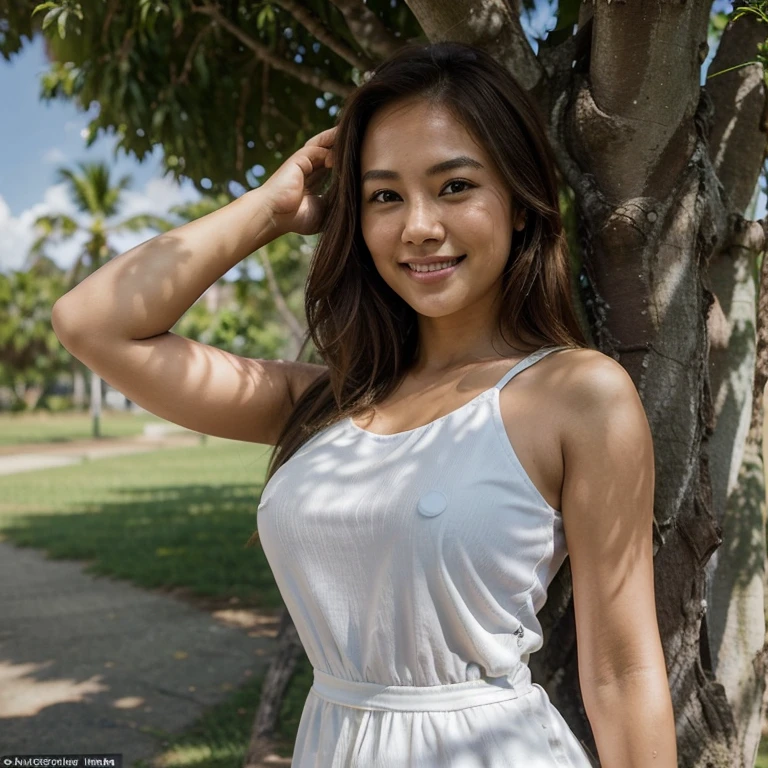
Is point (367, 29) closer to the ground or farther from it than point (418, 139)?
farther from it

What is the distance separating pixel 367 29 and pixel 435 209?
4.96 ft

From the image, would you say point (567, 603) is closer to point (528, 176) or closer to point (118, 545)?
point (528, 176)

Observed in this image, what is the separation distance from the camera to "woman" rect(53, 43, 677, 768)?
5.38ft

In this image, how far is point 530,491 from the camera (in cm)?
167

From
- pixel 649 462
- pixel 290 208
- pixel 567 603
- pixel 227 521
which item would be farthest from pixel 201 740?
pixel 227 521

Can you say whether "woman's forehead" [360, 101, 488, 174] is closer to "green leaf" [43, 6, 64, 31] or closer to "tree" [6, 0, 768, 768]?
"tree" [6, 0, 768, 768]

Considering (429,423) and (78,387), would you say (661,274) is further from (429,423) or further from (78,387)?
(78,387)

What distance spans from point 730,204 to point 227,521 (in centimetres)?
1031

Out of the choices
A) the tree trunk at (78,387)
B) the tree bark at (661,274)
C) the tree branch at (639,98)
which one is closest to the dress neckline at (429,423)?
the tree bark at (661,274)

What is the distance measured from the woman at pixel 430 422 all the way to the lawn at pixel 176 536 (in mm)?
614

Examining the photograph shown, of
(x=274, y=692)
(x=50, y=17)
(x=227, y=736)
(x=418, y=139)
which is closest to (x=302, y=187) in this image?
(x=418, y=139)

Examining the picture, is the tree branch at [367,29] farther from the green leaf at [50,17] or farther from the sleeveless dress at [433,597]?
the sleeveless dress at [433,597]

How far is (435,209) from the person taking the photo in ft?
6.16

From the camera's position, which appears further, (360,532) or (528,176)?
(528,176)
